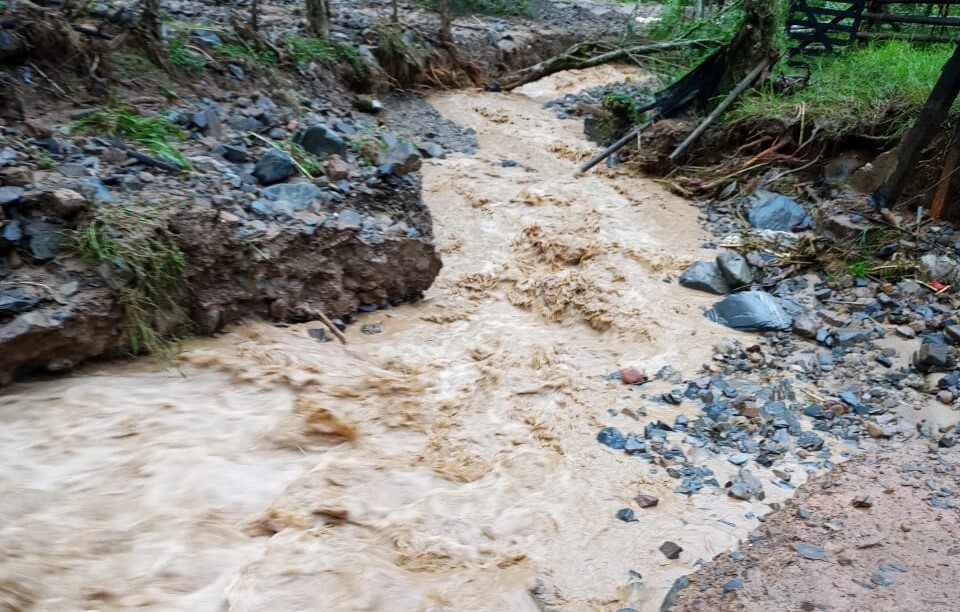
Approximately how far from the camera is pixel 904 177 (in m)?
5.01

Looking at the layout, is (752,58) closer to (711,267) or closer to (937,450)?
(711,267)

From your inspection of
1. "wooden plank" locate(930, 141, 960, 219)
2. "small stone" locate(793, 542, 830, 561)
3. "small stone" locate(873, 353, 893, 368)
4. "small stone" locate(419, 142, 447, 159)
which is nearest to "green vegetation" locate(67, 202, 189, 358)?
"small stone" locate(793, 542, 830, 561)

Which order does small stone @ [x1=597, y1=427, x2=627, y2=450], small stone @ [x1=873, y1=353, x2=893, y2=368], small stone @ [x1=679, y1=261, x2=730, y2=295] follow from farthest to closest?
small stone @ [x1=679, y1=261, x2=730, y2=295] → small stone @ [x1=873, y1=353, x2=893, y2=368] → small stone @ [x1=597, y1=427, x2=627, y2=450]

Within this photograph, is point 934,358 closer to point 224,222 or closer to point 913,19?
point 224,222

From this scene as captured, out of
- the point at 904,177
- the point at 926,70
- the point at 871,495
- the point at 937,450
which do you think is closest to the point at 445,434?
the point at 871,495

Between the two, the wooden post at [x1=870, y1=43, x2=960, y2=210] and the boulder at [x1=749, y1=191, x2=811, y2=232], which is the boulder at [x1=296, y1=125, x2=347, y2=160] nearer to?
the boulder at [x1=749, y1=191, x2=811, y2=232]

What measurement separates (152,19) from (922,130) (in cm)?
552

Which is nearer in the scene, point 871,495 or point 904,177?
point 871,495

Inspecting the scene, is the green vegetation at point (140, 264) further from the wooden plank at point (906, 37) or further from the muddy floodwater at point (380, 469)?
the wooden plank at point (906, 37)

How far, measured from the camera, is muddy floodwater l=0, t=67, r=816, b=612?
2.61 meters

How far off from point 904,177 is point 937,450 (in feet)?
8.28

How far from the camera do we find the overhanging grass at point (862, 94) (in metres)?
5.61

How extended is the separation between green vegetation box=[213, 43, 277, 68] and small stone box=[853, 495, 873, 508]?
217 inches

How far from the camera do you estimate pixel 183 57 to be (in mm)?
5508
